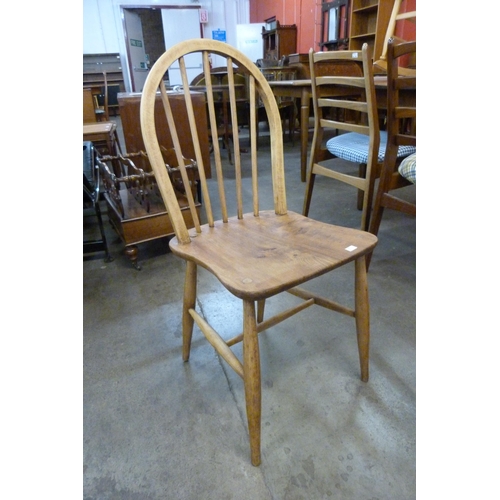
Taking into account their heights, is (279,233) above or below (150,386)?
above

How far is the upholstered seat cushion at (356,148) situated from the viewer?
161 centimetres

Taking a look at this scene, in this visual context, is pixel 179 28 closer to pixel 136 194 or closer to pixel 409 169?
pixel 136 194

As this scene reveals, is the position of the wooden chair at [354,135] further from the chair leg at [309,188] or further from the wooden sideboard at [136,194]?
the wooden sideboard at [136,194]

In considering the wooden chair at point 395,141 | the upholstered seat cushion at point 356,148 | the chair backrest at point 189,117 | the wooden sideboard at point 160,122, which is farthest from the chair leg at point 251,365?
the wooden sideboard at point 160,122

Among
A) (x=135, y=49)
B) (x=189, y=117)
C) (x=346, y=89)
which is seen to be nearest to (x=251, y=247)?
(x=189, y=117)

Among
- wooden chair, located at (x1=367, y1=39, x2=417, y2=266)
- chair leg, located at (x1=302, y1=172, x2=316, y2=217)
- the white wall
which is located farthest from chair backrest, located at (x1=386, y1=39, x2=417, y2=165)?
the white wall

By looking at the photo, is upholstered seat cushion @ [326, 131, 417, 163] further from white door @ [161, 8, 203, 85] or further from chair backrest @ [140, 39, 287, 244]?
white door @ [161, 8, 203, 85]

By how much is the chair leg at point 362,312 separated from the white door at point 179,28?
794cm

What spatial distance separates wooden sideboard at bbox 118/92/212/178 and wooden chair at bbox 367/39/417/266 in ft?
4.97

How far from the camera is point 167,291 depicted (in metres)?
1.57

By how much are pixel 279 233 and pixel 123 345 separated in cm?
73
